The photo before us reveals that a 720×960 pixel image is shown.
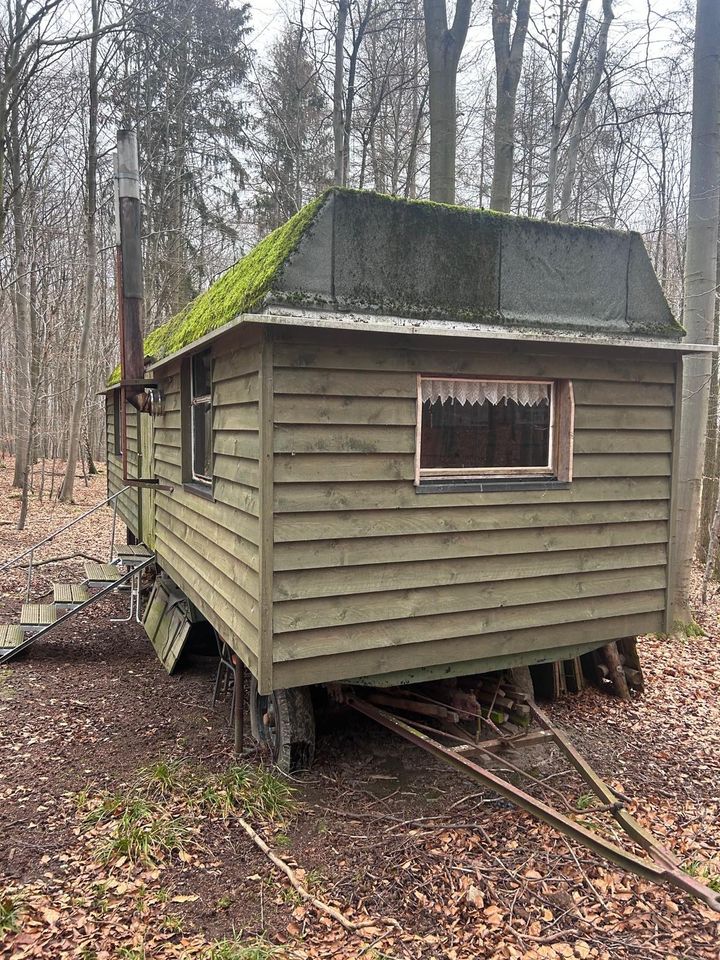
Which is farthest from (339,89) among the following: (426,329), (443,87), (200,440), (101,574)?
(426,329)

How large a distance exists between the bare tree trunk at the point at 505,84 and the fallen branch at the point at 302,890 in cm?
1131

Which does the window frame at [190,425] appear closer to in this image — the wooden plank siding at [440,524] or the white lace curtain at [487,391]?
the wooden plank siding at [440,524]

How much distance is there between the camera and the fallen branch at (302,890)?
348 centimetres

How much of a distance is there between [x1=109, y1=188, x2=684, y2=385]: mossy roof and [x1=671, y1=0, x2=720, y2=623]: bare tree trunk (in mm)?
3006

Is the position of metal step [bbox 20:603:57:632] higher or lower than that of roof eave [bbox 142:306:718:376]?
lower

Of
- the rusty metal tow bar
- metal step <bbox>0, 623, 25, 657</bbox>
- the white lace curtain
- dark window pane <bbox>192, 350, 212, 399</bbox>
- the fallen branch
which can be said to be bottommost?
the fallen branch

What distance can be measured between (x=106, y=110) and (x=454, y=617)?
18442 millimetres

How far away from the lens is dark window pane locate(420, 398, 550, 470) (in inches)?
182

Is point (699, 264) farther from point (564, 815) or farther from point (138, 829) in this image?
point (138, 829)

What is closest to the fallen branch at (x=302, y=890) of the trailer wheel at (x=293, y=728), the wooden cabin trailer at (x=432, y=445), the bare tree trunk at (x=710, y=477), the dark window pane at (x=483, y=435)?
the trailer wheel at (x=293, y=728)

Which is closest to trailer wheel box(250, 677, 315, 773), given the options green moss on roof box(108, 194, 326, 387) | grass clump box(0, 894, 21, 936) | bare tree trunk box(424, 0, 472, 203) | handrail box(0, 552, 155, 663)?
grass clump box(0, 894, 21, 936)

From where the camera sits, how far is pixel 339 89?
1356cm

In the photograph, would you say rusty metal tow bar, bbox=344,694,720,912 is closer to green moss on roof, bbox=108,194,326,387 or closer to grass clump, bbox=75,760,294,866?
grass clump, bbox=75,760,294,866

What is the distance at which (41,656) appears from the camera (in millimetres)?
7609
